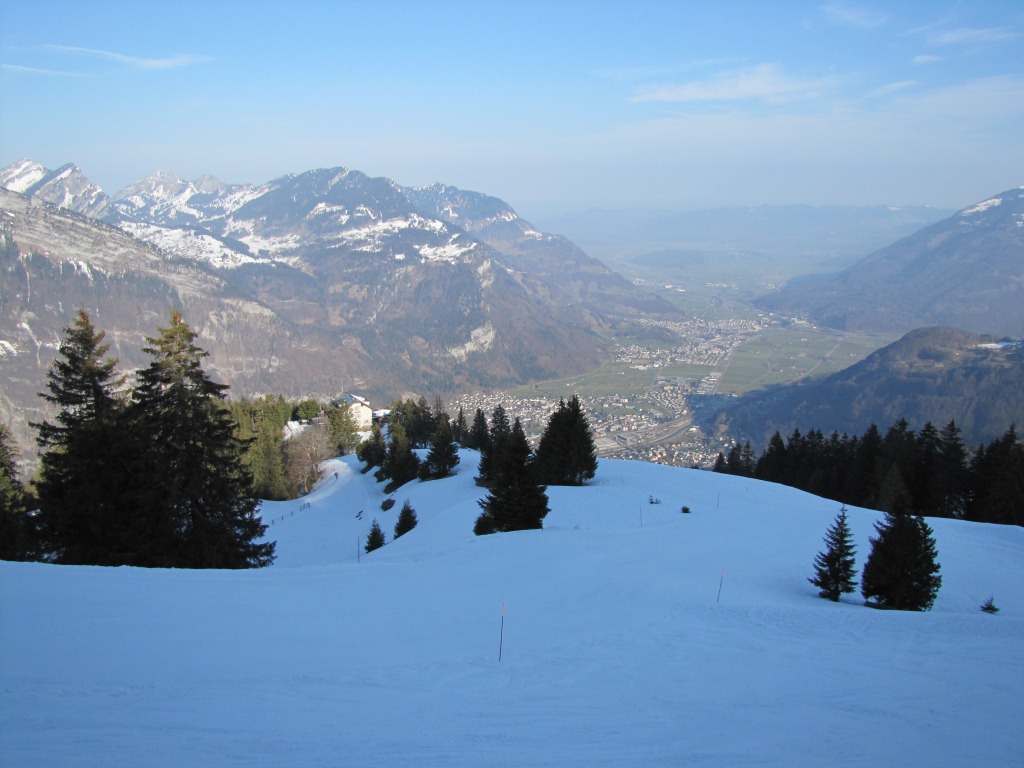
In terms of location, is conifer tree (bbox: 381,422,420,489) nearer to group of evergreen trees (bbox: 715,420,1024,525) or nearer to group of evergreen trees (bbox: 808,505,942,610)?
group of evergreen trees (bbox: 715,420,1024,525)

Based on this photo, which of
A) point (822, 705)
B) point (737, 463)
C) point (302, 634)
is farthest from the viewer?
point (737, 463)

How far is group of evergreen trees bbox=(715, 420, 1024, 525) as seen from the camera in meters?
32.4

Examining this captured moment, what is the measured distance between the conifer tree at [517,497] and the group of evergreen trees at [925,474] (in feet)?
69.2

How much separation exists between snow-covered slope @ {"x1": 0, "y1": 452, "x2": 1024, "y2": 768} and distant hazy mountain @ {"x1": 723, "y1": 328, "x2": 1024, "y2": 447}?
107835 millimetres

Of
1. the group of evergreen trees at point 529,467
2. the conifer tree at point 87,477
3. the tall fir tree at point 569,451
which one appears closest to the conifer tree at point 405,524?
the group of evergreen trees at point 529,467

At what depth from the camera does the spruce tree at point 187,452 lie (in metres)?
15.9

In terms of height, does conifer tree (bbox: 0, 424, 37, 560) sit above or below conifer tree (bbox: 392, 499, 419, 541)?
above

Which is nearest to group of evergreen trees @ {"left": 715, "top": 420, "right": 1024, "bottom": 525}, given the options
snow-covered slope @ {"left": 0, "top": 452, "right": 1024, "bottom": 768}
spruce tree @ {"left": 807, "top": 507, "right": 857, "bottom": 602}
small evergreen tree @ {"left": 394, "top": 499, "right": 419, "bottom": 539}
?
spruce tree @ {"left": 807, "top": 507, "right": 857, "bottom": 602}

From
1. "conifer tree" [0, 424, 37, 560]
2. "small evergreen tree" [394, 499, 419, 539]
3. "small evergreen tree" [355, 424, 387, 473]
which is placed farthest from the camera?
"small evergreen tree" [355, 424, 387, 473]

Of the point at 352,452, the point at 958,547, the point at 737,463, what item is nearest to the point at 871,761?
the point at 958,547

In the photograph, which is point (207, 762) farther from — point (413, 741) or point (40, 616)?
point (40, 616)

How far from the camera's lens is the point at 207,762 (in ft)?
17.2

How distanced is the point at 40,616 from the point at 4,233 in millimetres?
206183

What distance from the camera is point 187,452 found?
16.2m
